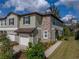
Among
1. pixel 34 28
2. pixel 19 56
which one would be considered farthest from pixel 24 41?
pixel 19 56

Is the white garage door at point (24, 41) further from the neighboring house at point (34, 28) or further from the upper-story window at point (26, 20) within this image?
the upper-story window at point (26, 20)

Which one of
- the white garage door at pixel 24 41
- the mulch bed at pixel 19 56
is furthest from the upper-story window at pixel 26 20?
the mulch bed at pixel 19 56

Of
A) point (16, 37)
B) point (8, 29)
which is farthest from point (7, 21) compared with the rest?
point (16, 37)

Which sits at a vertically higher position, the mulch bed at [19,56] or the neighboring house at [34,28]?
the neighboring house at [34,28]

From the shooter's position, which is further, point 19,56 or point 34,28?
point 34,28

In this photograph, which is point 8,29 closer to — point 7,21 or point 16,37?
point 7,21

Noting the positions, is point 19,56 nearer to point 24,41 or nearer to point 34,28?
point 24,41

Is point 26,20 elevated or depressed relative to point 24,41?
elevated

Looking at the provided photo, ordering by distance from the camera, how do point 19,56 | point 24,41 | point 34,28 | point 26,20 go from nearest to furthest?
point 19,56 < point 34,28 < point 24,41 < point 26,20

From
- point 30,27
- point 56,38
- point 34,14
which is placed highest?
point 34,14

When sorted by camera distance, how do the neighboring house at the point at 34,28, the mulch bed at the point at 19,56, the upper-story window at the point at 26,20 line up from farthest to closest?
the upper-story window at the point at 26,20 → the neighboring house at the point at 34,28 → the mulch bed at the point at 19,56

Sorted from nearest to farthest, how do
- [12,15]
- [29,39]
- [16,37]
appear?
1. [29,39]
2. [16,37]
3. [12,15]
